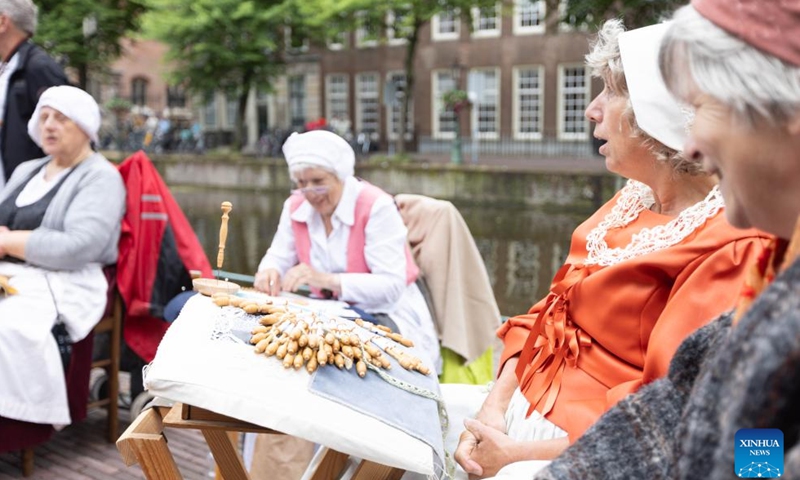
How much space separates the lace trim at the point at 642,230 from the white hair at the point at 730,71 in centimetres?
74

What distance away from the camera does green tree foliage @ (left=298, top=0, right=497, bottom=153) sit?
20922 mm

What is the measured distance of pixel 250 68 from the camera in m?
26.4

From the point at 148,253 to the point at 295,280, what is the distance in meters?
0.97

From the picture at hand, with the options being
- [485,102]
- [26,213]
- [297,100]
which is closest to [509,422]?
[26,213]

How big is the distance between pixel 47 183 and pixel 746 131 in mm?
3242

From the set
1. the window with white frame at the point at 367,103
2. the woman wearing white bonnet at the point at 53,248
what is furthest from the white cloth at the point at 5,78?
the window with white frame at the point at 367,103

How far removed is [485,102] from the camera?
2834cm

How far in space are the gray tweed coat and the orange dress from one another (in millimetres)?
312

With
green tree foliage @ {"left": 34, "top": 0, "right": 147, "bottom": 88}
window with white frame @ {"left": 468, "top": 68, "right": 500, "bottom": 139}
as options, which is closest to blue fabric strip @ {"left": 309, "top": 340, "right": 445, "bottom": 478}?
green tree foliage @ {"left": 34, "top": 0, "right": 147, "bottom": 88}

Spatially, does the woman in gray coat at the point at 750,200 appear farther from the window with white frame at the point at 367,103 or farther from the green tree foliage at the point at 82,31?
the window with white frame at the point at 367,103

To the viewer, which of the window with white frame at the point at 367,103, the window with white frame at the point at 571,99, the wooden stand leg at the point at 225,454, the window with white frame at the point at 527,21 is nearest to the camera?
the wooden stand leg at the point at 225,454

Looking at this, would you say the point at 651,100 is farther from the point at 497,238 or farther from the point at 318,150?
the point at 497,238

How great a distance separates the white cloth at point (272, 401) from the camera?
157 cm

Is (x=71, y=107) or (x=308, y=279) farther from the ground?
(x=71, y=107)
